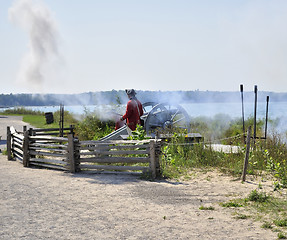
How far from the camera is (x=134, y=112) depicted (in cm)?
1291

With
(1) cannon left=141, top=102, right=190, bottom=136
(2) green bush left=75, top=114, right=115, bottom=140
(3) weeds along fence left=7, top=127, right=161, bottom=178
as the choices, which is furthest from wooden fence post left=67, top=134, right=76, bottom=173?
(2) green bush left=75, top=114, right=115, bottom=140

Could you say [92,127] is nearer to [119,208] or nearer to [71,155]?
[71,155]

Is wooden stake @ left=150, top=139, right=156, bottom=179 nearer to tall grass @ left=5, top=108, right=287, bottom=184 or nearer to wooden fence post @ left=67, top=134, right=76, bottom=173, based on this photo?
tall grass @ left=5, top=108, right=287, bottom=184

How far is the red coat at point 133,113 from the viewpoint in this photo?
12845 millimetres

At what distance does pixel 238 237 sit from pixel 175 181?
3799mm

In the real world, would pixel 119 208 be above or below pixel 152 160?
below

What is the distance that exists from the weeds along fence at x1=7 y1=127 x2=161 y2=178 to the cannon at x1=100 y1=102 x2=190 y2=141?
2144mm

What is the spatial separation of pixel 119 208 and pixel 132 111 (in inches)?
254

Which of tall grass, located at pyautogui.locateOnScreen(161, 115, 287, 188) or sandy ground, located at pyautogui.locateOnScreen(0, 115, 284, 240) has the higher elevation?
tall grass, located at pyautogui.locateOnScreen(161, 115, 287, 188)

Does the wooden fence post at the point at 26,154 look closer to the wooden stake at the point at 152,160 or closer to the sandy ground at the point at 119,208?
the sandy ground at the point at 119,208

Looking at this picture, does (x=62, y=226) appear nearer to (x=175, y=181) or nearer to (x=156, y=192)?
(x=156, y=192)

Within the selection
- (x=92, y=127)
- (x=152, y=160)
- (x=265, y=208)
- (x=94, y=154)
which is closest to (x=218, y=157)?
(x=152, y=160)

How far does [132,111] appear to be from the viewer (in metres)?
12.9

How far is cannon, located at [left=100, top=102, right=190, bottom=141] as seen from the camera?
1345 centimetres
